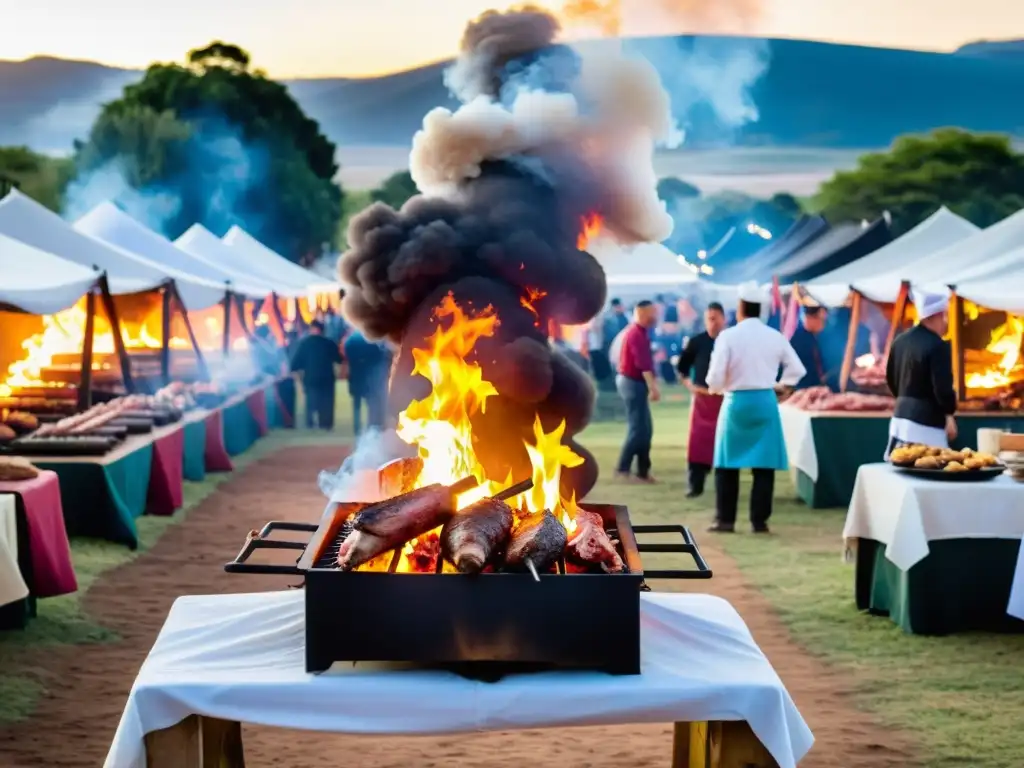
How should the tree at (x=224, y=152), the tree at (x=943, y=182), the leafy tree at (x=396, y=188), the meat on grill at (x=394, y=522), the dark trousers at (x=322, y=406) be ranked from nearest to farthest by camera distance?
the meat on grill at (x=394, y=522) → the dark trousers at (x=322, y=406) → the tree at (x=224, y=152) → the tree at (x=943, y=182) → the leafy tree at (x=396, y=188)

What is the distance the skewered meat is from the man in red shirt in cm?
Result: 866

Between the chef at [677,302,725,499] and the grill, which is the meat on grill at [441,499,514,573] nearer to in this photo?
the grill

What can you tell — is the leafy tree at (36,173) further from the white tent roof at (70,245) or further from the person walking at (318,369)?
the white tent roof at (70,245)

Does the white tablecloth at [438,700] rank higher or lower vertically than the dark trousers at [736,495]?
higher

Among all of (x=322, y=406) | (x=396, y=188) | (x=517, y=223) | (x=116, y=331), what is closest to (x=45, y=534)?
(x=517, y=223)

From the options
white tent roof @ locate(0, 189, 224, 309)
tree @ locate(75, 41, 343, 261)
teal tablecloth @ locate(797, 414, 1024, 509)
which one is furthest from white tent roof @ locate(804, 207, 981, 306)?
tree @ locate(75, 41, 343, 261)

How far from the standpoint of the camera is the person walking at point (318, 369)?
1730 centimetres

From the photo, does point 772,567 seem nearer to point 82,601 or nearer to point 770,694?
point 82,601

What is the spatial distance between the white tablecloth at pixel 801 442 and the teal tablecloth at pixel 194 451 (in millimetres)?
5783

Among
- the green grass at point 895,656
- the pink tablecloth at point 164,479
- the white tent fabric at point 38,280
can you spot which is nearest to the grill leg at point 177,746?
the green grass at point 895,656

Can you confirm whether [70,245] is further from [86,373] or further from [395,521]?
[395,521]

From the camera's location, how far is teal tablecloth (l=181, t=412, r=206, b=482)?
12578 mm

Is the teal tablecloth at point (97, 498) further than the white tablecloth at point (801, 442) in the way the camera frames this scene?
No

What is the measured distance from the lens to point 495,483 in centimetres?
423
